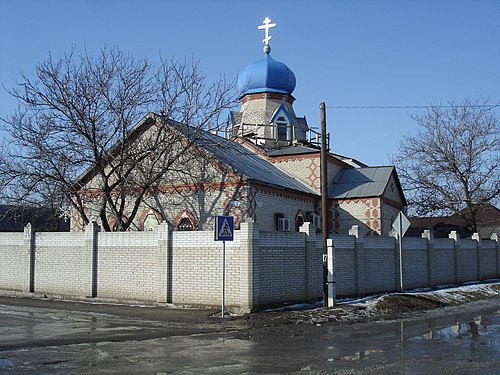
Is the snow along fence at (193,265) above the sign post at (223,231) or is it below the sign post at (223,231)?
below

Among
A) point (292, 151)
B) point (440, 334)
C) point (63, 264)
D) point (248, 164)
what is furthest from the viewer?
point (292, 151)

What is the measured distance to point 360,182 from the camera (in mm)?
32375

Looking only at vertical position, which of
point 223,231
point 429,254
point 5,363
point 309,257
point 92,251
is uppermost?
point 223,231

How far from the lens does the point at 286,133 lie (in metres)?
37.4

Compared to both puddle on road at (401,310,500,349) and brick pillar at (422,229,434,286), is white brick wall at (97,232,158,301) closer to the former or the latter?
puddle on road at (401,310,500,349)

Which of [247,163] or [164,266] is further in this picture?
[247,163]

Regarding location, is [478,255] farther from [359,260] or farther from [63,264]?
[63,264]

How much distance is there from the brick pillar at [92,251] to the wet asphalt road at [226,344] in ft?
5.83

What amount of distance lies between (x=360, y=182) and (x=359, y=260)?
1125 centimetres

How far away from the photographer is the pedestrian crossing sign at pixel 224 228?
1622 centimetres

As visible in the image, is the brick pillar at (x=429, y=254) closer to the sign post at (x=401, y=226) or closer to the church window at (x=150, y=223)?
the sign post at (x=401, y=226)

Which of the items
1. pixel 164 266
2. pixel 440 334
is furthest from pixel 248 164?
pixel 440 334

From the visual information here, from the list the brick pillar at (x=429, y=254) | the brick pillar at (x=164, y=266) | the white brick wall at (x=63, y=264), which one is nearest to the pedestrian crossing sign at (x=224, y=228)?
the brick pillar at (x=164, y=266)

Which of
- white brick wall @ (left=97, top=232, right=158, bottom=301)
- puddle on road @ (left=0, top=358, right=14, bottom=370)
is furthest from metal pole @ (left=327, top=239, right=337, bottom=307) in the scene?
puddle on road @ (left=0, top=358, right=14, bottom=370)
